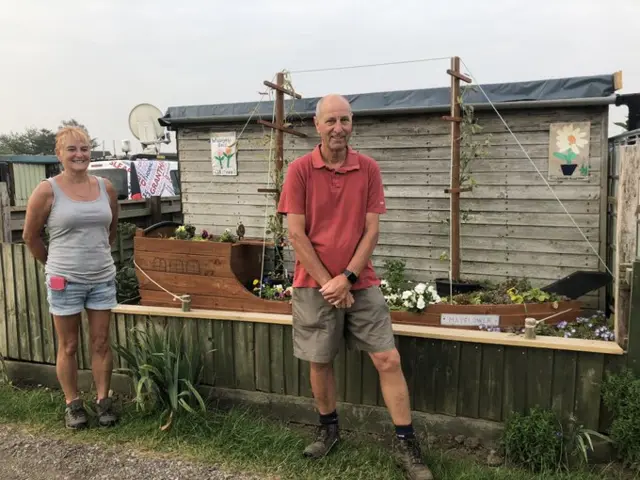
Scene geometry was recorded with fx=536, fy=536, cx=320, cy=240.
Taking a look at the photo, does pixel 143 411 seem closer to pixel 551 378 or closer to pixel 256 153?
pixel 551 378

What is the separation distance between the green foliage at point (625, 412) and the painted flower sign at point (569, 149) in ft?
7.11

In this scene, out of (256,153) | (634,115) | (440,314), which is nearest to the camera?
(440,314)

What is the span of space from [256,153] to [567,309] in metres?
3.42

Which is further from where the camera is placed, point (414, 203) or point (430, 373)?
point (414, 203)

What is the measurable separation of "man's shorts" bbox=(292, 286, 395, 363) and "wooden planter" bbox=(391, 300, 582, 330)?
3.28 ft

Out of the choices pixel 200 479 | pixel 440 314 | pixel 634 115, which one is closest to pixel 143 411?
pixel 200 479

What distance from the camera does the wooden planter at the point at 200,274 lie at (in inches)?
177

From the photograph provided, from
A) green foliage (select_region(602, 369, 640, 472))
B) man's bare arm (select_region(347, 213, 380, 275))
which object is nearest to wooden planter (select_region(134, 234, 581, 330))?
green foliage (select_region(602, 369, 640, 472))

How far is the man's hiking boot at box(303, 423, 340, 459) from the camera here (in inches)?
123

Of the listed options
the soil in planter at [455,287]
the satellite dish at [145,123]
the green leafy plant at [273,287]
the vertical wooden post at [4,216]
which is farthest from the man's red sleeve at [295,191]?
the satellite dish at [145,123]

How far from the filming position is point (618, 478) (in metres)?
2.97

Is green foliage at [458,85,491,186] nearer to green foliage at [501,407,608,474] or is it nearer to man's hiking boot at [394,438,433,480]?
green foliage at [501,407,608,474]

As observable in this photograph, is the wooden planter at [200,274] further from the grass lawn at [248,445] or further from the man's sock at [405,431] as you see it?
the man's sock at [405,431]

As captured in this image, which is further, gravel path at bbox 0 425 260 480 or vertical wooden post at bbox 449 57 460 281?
vertical wooden post at bbox 449 57 460 281
